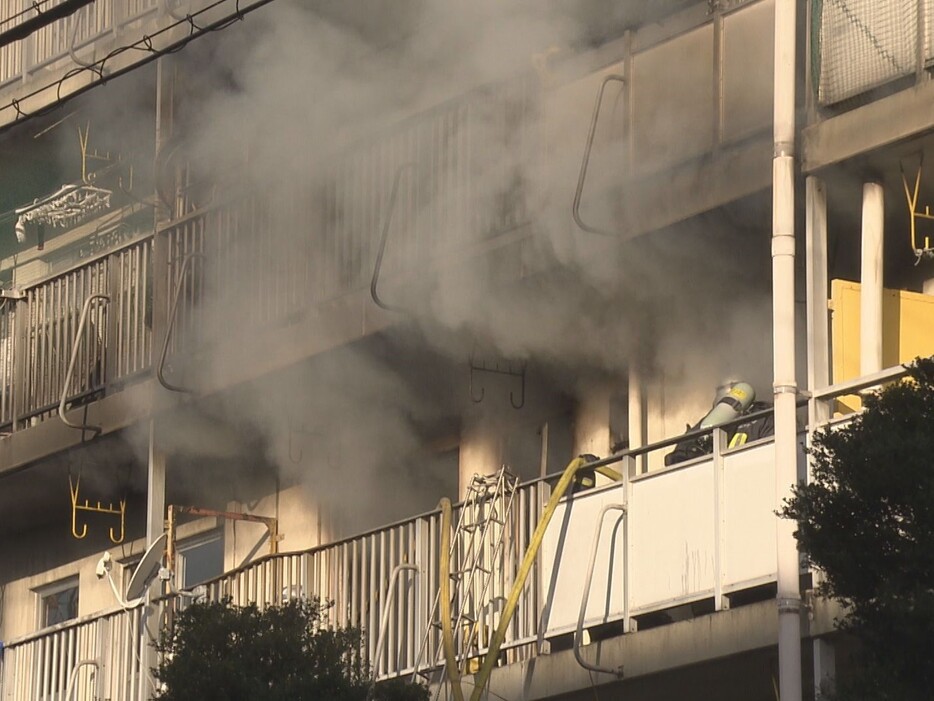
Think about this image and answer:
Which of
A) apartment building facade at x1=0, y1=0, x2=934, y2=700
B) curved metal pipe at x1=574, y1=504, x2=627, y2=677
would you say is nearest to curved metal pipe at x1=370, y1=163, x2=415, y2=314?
apartment building facade at x1=0, y1=0, x2=934, y2=700

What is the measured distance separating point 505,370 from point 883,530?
6.92 meters

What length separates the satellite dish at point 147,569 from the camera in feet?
53.9

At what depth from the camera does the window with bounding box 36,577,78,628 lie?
772 inches

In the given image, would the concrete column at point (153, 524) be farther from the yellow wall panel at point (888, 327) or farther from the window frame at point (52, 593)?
the yellow wall panel at point (888, 327)

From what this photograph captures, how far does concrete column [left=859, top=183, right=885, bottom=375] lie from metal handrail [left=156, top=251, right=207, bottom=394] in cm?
502

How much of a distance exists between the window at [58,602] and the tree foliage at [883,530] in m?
10.8

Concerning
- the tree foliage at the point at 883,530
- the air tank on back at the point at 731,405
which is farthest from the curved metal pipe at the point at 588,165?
the tree foliage at the point at 883,530

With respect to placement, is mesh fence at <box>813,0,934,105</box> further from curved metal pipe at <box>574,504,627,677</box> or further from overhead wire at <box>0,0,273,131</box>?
overhead wire at <box>0,0,273,131</box>

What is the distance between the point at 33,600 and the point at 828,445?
1131 cm

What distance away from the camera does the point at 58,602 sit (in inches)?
780

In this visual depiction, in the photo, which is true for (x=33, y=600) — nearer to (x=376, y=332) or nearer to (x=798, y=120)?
(x=376, y=332)

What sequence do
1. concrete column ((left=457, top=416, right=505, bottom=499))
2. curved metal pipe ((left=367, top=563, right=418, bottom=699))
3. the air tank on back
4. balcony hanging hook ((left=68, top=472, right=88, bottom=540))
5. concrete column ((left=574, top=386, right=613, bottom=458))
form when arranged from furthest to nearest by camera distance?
balcony hanging hook ((left=68, top=472, right=88, bottom=540))
concrete column ((left=457, top=416, right=505, bottom=499))
concrete column ((left=574, top=386, right=613, bottom=458))
curved metal pipe ((left=367, top=563, right=418, bottom=699))
the air tank on back

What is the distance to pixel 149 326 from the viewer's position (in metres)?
16.9

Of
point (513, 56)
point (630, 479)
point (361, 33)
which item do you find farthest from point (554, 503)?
point (361, 33)
